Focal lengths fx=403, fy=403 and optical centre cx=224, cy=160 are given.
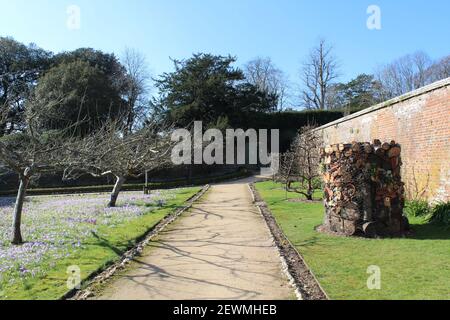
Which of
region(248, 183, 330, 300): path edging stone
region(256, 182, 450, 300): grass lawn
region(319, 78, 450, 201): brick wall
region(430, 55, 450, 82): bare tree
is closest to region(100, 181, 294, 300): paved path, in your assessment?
region(248, 183, 330, 300): path edging stone

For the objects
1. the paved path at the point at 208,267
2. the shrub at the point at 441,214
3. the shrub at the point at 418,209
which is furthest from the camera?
the shrub at the point at 418,209

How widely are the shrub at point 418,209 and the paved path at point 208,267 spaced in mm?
3799

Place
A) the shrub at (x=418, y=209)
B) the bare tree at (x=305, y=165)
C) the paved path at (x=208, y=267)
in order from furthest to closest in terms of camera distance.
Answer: the bare tree at (x=305, y=165), the shrub at (x=418, y=209), the paved path at (x=208, y=267)

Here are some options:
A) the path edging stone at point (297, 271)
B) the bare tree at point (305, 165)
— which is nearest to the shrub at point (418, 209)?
the path edging stone at point (297, 271)

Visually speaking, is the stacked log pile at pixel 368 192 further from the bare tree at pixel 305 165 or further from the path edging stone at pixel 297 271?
the bare tree at pixel 305 165

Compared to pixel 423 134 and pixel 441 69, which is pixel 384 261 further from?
pixel 441 69

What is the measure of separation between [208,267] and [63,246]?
3558mm

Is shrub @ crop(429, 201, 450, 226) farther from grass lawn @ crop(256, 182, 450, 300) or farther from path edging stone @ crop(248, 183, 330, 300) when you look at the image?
path edging stone @ crop(248, 183, 330, 300)

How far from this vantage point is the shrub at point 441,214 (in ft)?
28.2

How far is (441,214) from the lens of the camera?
8875 mm

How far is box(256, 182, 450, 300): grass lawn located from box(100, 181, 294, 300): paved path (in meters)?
0.64
